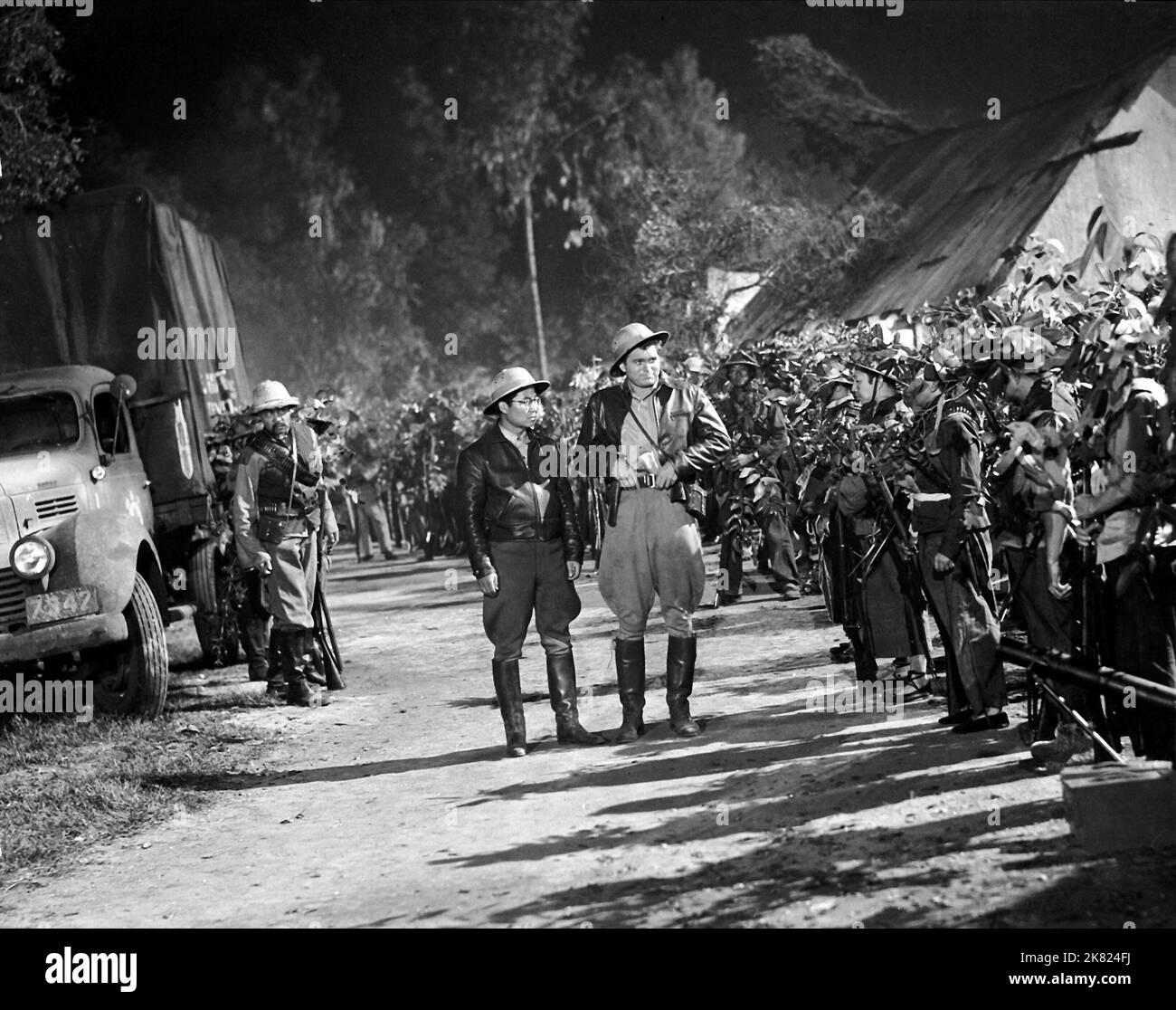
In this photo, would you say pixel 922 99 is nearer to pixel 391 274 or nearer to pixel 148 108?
pixel 148 108

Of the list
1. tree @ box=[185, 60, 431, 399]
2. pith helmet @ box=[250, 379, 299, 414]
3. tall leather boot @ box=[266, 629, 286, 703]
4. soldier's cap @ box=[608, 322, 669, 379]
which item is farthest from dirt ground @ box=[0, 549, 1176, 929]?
tree @ box=[185, 60, 431, 399]

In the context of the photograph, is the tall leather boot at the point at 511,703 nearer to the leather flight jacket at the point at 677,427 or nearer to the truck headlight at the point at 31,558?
the leather flight jacket at the point at 677,427

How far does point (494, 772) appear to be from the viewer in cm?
823

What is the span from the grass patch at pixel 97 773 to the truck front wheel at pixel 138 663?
0.17 metres

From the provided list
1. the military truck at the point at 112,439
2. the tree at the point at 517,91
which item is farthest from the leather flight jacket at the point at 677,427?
the tree at the point at 517,91

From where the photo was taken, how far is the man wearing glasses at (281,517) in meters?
11.2

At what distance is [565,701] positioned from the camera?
28.8ft

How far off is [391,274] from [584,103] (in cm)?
1405

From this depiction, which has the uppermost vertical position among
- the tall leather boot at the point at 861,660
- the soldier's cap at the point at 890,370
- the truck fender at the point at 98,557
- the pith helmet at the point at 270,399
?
the pith helmet at the point at 270,399

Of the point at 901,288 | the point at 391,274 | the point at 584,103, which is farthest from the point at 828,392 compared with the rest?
the point at 391,274

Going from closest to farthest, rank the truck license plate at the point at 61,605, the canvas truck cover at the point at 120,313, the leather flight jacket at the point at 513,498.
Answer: the leather flight jacket at the point at 513,498
the truck license plate at the point at 61,605
the canvas truck cover at the point at 120,313

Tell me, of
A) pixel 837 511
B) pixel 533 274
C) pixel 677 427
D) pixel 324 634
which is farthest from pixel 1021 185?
pixel 533 274

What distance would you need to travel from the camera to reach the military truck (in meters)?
10.3
